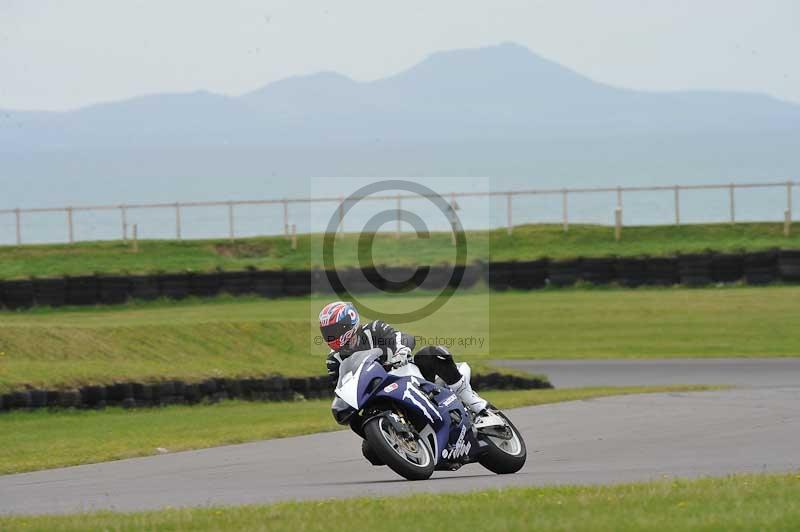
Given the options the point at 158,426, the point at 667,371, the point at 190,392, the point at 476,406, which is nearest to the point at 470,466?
the point at 476,406

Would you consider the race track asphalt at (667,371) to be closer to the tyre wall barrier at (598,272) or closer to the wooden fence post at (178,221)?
the tyre wall barrier at (598,272)

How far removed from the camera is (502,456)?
11367 millimetres

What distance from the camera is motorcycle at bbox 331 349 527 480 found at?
10445 millimetres

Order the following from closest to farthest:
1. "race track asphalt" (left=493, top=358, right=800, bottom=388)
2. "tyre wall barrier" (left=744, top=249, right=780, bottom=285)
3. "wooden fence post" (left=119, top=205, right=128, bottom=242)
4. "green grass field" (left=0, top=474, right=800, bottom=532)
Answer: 1. "green grass field" (left=0, top=474, right=800, bottom=532)
2. "race track asphalt" (left=493, top=358, right=800, bottom=388)
3. "tyre wall barrier" (left=744, top=249, right=780, bottom=285)
4. "wooden fence post" (left=119, top=205, right=128, bottom=242)

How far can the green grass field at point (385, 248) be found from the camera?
139 ft

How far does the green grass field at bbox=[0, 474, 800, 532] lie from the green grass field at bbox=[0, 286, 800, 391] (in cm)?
1010

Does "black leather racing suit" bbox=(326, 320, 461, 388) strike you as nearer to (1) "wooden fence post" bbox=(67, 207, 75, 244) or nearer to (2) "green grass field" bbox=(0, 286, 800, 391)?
(2) "green grass field" bbox=(0, 286, 800, 391)

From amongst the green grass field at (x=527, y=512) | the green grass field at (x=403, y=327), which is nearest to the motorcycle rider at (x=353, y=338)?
the green grass field at (x=527, y=512)

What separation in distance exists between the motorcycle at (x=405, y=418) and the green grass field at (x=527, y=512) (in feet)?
3.92

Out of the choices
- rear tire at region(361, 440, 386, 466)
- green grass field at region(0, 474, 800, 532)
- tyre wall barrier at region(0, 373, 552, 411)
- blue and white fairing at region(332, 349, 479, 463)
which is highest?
blue and white fairing at region(332, 349, 479, 463)

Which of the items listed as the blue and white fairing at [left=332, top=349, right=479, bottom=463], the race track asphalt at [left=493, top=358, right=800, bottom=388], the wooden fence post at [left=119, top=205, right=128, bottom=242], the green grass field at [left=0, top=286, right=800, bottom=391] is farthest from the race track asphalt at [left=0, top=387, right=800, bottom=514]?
the wooden fence post at [left=119, top=205, right=128, bottom=242]

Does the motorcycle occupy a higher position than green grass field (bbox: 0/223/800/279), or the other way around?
the motorcycle

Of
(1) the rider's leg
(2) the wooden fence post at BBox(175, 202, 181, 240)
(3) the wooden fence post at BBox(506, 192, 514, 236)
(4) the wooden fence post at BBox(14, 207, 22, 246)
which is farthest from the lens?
(2) the wooden fence post at BBox(175, 202, 181, 240)

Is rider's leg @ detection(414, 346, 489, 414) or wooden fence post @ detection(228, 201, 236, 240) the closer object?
rider's leg @ detection(414, 346, 489, 414)
